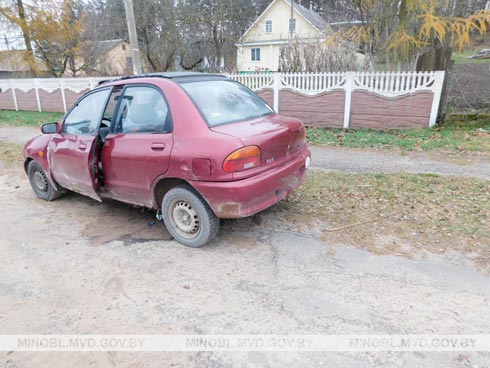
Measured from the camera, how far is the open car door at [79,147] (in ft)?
12.8

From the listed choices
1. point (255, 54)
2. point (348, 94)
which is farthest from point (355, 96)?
point (255, 54)

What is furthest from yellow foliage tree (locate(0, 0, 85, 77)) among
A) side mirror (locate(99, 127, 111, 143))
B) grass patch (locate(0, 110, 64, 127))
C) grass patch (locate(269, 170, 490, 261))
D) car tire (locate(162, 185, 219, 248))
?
car tire (locate(162, 185, 219, 248))

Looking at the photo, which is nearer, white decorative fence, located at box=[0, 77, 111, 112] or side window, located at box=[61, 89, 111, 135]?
side window, located at box=[61, 89, 111, 135]

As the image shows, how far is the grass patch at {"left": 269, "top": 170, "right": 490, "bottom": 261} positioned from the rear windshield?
4.41 ft

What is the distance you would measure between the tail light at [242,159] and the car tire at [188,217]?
0.53 m

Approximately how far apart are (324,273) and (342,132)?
628 cm

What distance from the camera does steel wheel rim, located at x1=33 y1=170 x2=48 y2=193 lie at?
16.6ft

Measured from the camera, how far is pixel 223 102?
11.8ft

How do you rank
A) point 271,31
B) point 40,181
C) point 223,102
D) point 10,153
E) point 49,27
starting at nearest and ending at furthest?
point 223,102
point 40,181
point 10,153
point 49,27
point 271,31

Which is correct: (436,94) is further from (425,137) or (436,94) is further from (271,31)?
(271,31)

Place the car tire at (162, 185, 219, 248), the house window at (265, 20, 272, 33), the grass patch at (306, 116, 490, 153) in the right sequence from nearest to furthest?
the car tire at (162, 185, 219, 248) → the grass patch at (306, 116, 490, 153) → the house window at (265, 20, 272, 33)

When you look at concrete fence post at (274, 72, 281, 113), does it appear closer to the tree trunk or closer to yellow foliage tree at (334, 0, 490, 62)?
yellow foliage tree at (334, 0, 490, 62)

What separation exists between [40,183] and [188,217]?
3.10 m

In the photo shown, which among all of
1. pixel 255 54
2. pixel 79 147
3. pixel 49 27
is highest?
pixel 49 27
